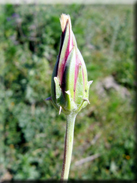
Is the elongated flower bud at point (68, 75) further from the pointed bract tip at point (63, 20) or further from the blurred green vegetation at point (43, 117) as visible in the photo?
the blurred green vegetation at point (43, 117)

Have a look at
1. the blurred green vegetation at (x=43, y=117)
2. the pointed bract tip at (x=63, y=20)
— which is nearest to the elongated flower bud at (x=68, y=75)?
the pointed bract tip at (x=63, y=20)

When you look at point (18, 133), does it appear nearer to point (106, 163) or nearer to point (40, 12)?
point (106, 163)

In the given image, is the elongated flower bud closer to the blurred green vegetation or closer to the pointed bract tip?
the pointed bract tip

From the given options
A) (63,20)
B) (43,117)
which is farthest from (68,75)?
(43,117)

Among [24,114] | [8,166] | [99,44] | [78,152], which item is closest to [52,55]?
[24,114]

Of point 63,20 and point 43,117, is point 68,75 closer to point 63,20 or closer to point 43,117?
point 63,20
